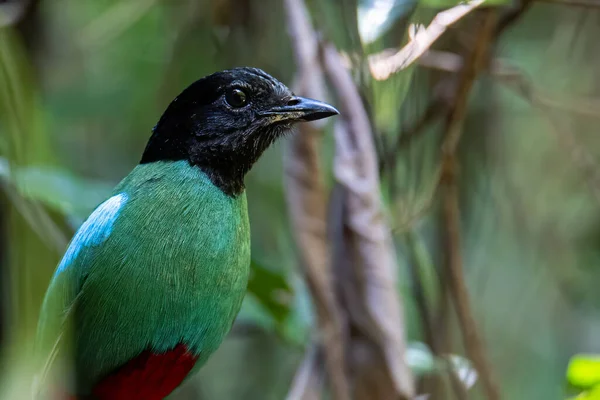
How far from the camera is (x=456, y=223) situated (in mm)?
2855

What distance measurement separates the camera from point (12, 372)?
122 centimetres

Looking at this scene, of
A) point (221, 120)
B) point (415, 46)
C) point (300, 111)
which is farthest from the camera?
point (221, 120)

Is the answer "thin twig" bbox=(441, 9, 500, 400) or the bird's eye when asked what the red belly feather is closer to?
the bird's eye

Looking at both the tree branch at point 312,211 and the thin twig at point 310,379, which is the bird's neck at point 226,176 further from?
the thin twig at point 310,379

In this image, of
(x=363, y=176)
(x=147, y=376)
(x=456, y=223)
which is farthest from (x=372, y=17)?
(x=456, y=223)

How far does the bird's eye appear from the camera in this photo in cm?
217

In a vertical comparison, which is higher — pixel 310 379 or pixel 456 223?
pixel 456 223

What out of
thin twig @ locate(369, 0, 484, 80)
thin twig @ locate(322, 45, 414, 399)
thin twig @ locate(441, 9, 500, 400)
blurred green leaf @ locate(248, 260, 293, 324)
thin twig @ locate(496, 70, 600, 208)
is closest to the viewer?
thin twig @ locate(369, 0, 484, 80)

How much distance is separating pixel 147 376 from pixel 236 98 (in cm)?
80

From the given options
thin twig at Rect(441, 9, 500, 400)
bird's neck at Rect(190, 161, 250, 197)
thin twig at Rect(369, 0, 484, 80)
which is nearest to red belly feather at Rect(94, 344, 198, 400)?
bird's neck at Rect(190, 161, 250, 197)

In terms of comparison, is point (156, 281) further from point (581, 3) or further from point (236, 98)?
point (581, 3)

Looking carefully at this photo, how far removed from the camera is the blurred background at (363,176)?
2.03 m

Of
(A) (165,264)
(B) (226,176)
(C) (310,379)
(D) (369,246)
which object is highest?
(B) (226,176)

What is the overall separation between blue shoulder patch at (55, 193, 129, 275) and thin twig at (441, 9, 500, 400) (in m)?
1.23
